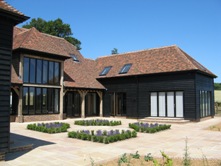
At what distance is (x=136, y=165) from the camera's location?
6.66 metres

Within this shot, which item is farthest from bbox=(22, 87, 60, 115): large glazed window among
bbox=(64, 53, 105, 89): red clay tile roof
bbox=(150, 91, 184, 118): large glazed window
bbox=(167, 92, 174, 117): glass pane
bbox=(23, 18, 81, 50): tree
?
bbox=(23, 18, 81, 50): tree

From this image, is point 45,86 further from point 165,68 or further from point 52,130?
point 165,68

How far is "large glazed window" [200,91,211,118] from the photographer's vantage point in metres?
21.6

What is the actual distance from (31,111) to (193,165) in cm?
1516

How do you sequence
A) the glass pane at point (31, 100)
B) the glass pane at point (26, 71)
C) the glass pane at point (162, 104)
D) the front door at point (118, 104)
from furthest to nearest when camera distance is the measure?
the front door at point (118, 104) < the glass pane at point (162, 104) < the glass pane at point (31, 100) < the glass pane at point (26, 71)

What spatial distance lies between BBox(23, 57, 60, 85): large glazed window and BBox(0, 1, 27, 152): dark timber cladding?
38.2ft

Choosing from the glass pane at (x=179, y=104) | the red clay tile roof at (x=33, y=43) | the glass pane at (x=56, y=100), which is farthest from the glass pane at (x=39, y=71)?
the glass pane at (x=179, y=104)

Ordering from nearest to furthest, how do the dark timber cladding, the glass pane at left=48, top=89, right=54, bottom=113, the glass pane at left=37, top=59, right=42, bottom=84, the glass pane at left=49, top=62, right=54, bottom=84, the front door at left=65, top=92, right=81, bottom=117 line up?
1. the dark timber cladding
2. the glass pane at left=37, top=59, right=42, bottom=84
3. the glass pane at left=48, top=89, right=54, bottom=113
4. the glass pane at left=49, top=62, right=54, bottom=84
5. the front door at left=65, top=92, right=81, bottom=117

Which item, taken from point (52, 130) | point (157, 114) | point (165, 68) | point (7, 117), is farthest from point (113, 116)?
point (7, 117)

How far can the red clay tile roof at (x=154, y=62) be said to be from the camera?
20.7m

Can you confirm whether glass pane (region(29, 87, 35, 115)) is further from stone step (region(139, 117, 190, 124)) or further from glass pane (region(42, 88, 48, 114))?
stone step (region(139, 117, 190, 124))

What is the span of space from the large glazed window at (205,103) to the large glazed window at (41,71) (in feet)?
42.8

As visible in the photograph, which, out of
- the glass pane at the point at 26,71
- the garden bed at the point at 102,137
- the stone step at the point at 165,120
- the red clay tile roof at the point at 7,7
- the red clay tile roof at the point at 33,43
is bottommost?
the stone step at the point at 165,120

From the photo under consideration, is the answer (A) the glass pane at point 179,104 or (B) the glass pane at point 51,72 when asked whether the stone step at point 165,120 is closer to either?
(A) the glass pane at point 179,104
